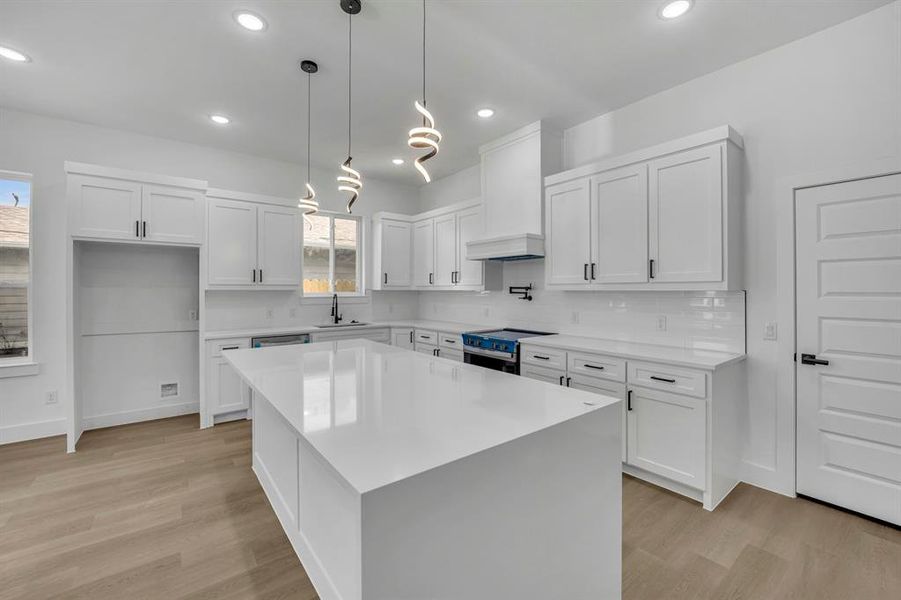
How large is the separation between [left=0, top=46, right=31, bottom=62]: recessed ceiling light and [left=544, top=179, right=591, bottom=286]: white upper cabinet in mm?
4108

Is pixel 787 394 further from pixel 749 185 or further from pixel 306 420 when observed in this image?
pixel 306 420

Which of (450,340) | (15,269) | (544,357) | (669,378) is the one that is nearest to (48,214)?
(15,269)

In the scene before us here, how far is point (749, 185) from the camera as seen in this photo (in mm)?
2863

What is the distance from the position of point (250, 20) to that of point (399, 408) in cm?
252

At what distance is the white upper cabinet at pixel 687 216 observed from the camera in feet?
8.93

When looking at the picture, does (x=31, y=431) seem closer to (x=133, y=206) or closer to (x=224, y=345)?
(x=224, y=345)

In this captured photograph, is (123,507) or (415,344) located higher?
(415,344)

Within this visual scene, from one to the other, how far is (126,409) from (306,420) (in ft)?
13.7

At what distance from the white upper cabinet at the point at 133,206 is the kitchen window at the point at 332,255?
1319 mm

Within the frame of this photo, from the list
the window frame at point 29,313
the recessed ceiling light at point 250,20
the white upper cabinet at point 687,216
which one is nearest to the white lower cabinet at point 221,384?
the window frame at point 29,313

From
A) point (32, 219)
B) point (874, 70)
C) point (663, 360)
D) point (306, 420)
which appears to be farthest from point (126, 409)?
point (874, 70)

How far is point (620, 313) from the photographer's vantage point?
3545mm

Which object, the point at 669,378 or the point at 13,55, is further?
the point at 13,55

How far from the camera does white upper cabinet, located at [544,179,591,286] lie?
350cm
